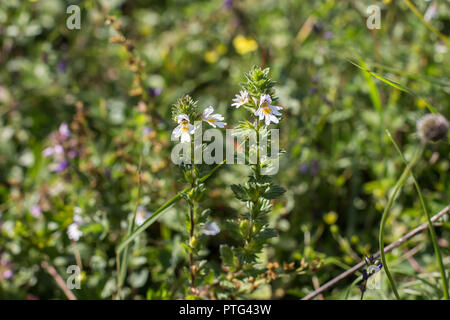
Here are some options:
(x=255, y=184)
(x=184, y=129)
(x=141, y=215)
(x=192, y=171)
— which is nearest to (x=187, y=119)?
(x=184, y=129)

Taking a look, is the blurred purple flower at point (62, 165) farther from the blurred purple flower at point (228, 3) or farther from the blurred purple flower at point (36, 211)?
the blurred purple flower at point (228, 3)

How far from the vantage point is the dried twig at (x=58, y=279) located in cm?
195

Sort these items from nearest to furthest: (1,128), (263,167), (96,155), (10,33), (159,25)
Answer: (263,167), (96,155), (10,33), (1,128), (159,25)

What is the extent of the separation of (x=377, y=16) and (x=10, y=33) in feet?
7.96

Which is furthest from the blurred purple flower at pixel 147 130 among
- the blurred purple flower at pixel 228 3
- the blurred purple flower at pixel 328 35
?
the blurred purple flower at pixel 228 3

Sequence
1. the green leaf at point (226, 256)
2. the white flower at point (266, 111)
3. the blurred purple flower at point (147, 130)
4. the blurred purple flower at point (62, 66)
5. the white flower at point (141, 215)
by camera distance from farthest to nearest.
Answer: the blurred purple flower at point (62, 66)
the blurred purple flower at point (147, 130)
the white flower at point (141, 215)
the green leaf at point (226, 256)
the white flower at point (266, 111)

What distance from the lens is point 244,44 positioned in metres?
3.33

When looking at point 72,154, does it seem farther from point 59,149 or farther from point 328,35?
point 328,35

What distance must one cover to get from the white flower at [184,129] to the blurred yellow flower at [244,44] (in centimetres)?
202

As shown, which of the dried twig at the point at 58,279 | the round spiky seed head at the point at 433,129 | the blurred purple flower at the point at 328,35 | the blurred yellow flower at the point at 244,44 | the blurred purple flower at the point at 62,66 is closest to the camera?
the round spiky seed head at the point at 433,129

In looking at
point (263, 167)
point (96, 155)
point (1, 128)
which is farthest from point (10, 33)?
point (263, 167)
